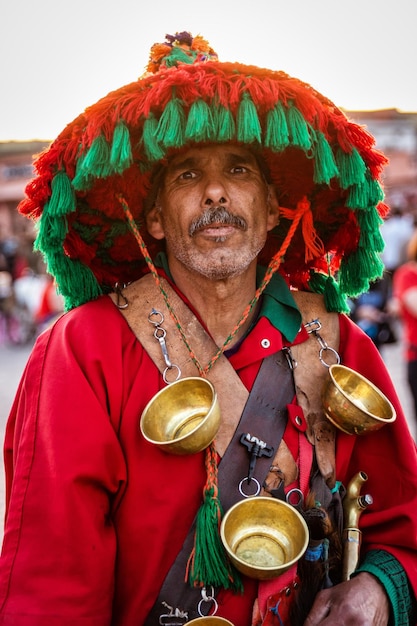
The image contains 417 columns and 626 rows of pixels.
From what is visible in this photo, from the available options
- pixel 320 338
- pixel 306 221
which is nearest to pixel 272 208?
pixel 306 221

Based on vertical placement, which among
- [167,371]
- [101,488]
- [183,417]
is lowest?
[101,488]

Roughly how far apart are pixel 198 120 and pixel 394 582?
1466 mm

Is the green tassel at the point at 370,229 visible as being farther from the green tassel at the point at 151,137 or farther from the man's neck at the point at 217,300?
the green tassel at the point at 151,137

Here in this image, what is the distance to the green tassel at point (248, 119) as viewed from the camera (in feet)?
6.40

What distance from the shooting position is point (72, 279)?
90.0 inches

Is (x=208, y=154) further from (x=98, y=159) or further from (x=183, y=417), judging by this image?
(x=183, y=417)

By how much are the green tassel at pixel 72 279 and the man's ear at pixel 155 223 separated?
0.90ft

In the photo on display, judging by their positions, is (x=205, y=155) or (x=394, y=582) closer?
(x=394, y=582)

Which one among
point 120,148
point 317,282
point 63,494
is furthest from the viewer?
point 317,282

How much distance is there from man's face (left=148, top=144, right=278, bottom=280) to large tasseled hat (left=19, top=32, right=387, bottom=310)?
8 centimetres

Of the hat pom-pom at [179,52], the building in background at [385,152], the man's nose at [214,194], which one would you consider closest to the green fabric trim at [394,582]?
the man's nose at [214,194]

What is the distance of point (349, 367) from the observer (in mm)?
2334

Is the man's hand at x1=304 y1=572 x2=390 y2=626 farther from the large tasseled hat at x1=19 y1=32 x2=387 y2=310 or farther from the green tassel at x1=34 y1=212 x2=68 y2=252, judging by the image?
the green tassel at x1=34 y1=212 x2=68 y2=252

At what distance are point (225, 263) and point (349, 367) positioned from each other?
548mm
